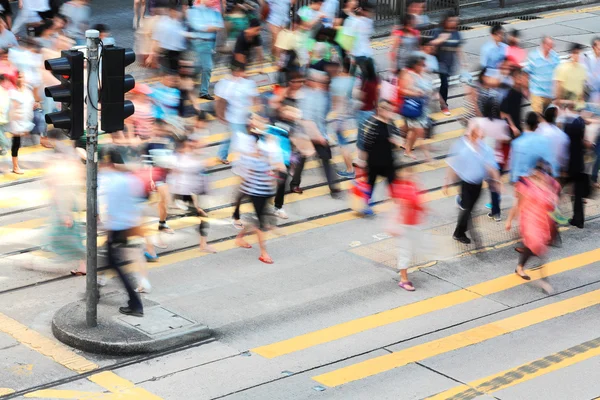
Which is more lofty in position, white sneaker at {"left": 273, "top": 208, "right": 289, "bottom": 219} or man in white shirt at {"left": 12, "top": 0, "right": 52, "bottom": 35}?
man in white shirt at {"left": 12, "top": 0, "right": 52, "bottom": 35}

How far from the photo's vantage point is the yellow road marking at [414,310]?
11656 millimetres

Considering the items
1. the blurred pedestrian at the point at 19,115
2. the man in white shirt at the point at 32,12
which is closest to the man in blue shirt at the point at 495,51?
the blurred pedestrian at the point at 19,115

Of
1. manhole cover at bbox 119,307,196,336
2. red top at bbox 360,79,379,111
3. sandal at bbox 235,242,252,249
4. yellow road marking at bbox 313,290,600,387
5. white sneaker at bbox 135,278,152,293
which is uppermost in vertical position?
red top at bbox 360,79,379,111

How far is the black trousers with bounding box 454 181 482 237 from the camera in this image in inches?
552

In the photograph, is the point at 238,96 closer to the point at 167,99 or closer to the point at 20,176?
the point at 167,99

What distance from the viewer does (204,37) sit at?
19.7m

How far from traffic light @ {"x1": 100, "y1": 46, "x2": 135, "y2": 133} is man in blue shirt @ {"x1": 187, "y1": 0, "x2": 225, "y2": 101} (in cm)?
843

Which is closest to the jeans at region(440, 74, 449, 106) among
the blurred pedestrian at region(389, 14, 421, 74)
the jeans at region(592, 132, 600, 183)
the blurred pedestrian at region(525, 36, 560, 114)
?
the blurred pedestrian at region(389, 14, 421, 74)

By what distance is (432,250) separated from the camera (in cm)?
1379

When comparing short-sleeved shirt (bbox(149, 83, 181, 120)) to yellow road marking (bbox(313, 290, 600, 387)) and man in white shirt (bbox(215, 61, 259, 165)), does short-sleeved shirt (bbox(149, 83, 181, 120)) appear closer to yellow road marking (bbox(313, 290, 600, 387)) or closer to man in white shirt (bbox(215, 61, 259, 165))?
man in white shirt (bbox(215, 61, 259, 165))

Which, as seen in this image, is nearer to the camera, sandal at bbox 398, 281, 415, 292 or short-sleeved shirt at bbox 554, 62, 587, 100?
sandal at bbox 398, 281, 415, 292

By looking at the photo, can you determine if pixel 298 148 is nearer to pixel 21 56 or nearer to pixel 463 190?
pixel 463 190

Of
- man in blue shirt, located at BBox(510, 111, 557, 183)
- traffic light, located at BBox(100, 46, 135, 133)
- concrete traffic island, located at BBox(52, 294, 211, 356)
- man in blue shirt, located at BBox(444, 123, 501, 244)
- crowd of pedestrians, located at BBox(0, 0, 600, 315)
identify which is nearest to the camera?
traffic light, located at BBox(100, 46, 135, 133)

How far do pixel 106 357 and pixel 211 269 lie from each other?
2.50m
